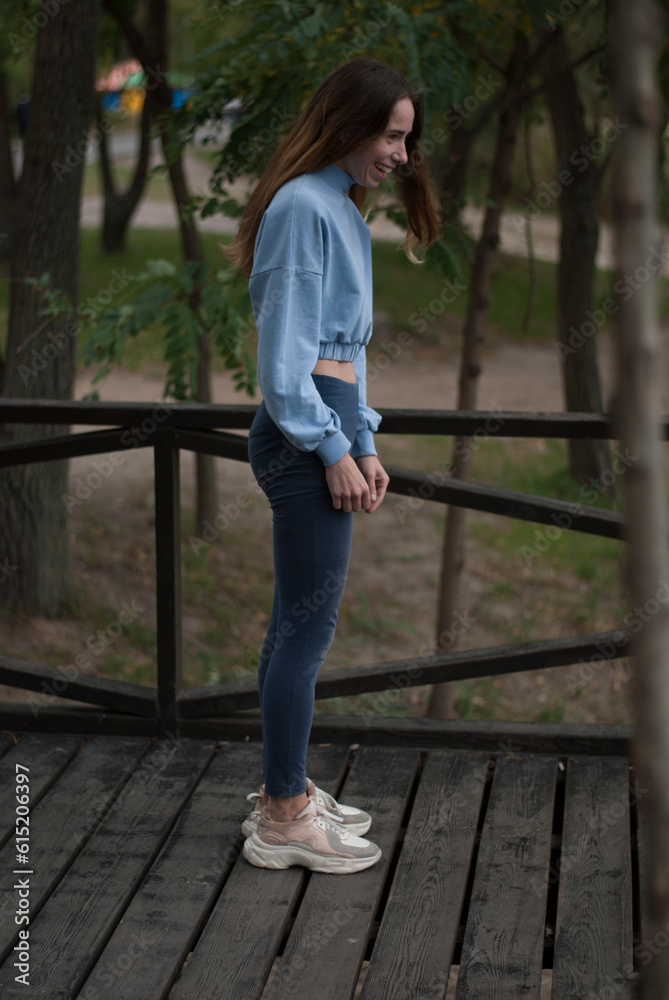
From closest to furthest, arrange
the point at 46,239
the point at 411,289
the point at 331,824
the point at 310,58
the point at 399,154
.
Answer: the point at 399,154, the point at 331,824, the point at 310,58, the point at 46,239, the point at 411,289

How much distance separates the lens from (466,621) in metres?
6.68

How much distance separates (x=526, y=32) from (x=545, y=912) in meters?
3.58

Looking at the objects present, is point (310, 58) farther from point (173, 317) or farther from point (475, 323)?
point (475, 323)

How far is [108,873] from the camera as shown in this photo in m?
2.33

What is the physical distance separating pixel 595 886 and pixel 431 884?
1.18 feet

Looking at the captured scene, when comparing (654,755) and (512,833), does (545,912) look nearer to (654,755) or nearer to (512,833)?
(512,833)

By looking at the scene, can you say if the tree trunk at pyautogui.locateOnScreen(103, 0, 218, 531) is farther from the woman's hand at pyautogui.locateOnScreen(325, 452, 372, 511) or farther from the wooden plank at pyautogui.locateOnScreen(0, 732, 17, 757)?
the woman's hand at pyautogui.locateOnScreen(325, 452, 372, 511)

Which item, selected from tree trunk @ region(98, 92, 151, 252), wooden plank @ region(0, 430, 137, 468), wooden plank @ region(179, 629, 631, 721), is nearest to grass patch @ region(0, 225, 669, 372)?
tree trunk @ region(98, 92, 151, 252)

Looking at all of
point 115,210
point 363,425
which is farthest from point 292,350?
point 115,210

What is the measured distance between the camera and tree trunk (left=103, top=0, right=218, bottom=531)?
6105 mm

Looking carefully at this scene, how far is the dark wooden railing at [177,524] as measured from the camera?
9.04ft

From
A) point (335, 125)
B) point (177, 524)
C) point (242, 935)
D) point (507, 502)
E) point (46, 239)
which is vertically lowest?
point (242, 935)

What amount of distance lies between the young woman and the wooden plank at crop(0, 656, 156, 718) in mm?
619

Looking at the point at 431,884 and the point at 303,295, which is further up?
the point at 303,295
